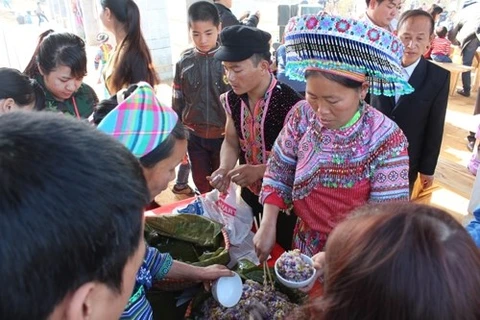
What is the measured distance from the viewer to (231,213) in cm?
181

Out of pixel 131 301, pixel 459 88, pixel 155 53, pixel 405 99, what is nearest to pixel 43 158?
pixel 131 301

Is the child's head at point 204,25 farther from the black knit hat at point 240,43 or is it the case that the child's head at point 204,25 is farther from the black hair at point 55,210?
the black hair at point 55,210

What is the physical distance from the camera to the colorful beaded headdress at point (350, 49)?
4.33 feet

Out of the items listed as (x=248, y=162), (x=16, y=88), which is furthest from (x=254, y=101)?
(x=16, y=88)

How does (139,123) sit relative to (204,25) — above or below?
below

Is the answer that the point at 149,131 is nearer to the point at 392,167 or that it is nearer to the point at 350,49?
the point at 350,49

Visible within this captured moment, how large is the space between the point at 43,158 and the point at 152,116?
0.65 metres

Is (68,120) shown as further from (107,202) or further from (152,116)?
(152,116)

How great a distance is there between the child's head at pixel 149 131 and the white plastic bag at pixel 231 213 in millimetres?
536

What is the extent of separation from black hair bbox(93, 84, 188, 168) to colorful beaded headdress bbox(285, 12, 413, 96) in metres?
0.56

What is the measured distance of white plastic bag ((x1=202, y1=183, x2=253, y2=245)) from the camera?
1.75 meters

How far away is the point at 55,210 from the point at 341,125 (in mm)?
1161

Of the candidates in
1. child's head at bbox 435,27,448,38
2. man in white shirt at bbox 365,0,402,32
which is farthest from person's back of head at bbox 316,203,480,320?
child's head at bbox 435,27,448,38

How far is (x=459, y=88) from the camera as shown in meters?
7.70
